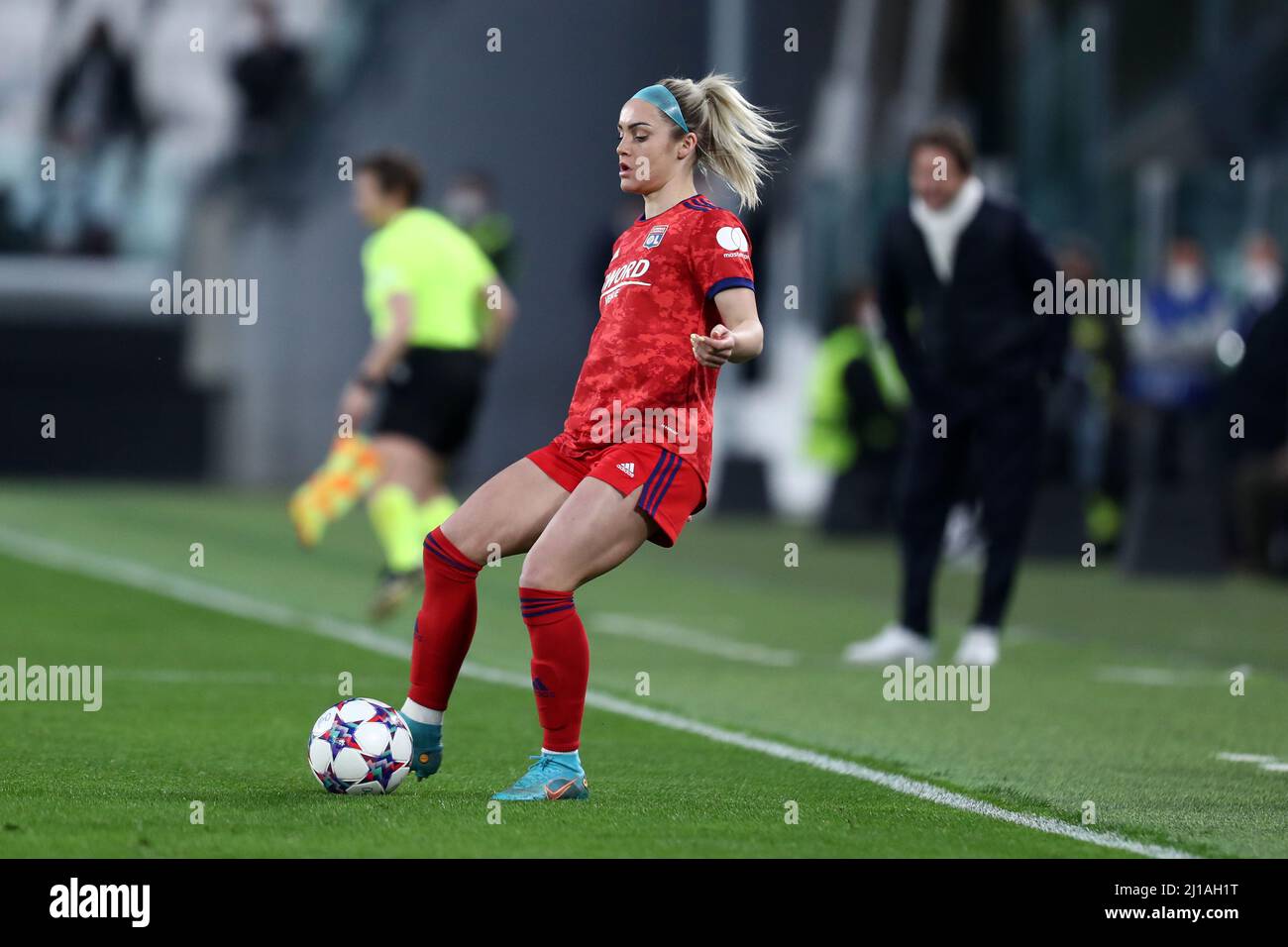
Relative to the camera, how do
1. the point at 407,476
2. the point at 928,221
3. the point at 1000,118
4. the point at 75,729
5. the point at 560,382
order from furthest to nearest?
the point at 560,382, the point at 1000,118, the point at 407,476, the point at 928,221, the point at 75,729

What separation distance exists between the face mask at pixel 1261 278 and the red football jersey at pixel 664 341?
12.5 metres

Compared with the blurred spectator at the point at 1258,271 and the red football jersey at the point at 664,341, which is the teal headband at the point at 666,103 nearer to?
the red football jersey at the point at 664,341

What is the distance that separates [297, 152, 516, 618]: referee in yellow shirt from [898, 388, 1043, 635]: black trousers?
2.62 meters

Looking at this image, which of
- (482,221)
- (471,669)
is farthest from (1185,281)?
(471,669)

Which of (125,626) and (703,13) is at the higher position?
(703,13)

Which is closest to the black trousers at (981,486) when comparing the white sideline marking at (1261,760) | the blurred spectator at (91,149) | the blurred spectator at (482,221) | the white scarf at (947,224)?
the white scarf at (947,224)

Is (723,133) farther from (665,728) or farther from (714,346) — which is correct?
(665,728)

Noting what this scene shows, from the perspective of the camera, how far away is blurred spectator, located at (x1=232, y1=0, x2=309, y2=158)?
28.8 metres

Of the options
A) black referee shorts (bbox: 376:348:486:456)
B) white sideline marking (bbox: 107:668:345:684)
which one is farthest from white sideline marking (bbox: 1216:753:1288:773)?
black referee shorts (bbox: 376:348:486:456)

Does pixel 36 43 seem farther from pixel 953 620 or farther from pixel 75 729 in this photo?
pixel 75 729

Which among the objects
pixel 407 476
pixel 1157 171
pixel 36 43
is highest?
pixel 36 43
